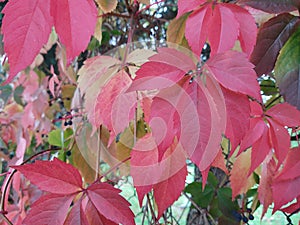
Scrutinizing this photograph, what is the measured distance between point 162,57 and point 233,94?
3.1 inches

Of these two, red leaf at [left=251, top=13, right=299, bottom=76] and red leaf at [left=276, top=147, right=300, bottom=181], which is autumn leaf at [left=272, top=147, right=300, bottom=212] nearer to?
red leaf at [left=276, top=147, right=300, bottom=181]

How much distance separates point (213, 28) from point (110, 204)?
217 millimetres

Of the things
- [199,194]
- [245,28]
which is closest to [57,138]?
[199,194]

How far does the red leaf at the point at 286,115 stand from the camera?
0.41 metres

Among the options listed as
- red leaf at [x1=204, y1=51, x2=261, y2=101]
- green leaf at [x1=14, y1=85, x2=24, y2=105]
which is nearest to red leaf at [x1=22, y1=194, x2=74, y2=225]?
red leaf at [x1=204, y1=51, x2=261, y2=101]

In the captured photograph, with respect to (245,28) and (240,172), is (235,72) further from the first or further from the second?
(240,172)

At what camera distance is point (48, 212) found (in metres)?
0.38

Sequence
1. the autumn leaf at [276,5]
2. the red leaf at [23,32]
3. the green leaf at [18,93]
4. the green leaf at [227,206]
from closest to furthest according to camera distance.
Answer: the red leaf at [23,32] → the autumn leaf at [276,5] → the green leaf at [227,206] → the green leaf at [18,93]

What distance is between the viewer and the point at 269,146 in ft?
1.53

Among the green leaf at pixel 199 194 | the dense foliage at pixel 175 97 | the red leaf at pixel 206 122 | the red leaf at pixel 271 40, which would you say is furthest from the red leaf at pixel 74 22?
the green leaf at pixel 199 194

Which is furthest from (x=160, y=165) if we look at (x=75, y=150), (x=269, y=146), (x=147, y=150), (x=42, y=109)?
(x=42, y=109)

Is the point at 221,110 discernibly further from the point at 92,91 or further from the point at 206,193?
the point at 206,193

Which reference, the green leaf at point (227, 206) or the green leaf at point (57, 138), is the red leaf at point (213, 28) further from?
the green leaf at point (57, 138)

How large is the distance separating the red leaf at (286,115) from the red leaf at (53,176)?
0.24m
